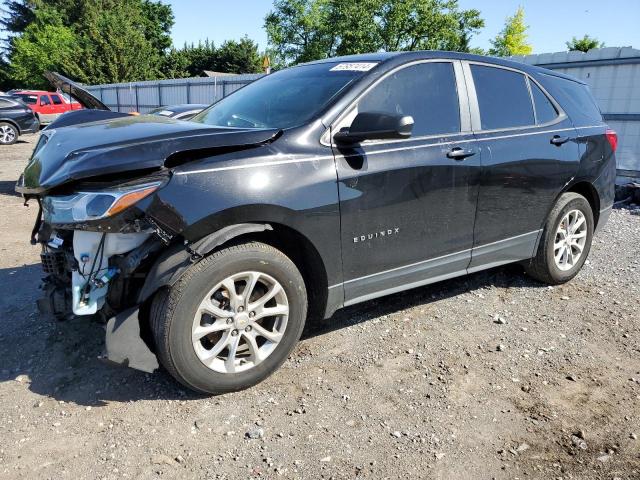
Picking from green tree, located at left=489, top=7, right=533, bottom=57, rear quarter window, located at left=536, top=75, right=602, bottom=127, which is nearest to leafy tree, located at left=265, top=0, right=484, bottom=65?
green tree, located at left=489, top=7, right=533, bottom=57

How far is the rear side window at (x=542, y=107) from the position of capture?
409 centimetres

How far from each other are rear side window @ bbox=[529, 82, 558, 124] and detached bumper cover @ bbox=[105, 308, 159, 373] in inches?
132

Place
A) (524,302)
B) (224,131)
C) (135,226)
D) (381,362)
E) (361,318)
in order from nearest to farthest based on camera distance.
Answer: (135,226), (224,131), (381,362), (361,318), (524,302)

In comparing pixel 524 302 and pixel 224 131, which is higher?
pixel 224 131

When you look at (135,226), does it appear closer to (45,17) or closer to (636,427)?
(636,427)

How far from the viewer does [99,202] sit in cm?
241

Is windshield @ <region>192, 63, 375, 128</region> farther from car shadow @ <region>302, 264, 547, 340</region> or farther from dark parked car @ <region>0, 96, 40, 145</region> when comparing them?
dark parked car @ <region>0, 96, 40, 145</region>

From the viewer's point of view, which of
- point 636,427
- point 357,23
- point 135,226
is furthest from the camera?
point 357,23

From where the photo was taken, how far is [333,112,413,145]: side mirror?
2.79 meters

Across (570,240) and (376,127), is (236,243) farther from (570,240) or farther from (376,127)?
(570,240)

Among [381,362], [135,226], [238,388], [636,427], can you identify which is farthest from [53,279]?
[636,427]

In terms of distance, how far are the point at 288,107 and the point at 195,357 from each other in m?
1.64

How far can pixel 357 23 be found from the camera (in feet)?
126

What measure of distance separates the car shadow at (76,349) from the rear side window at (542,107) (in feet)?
4.89
